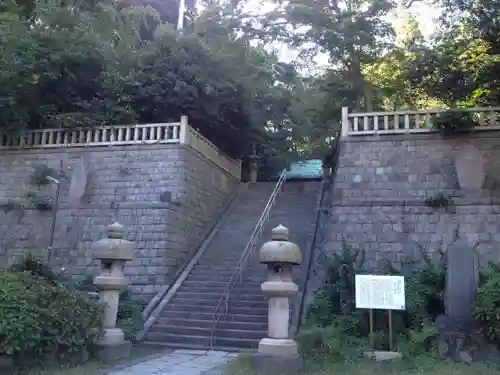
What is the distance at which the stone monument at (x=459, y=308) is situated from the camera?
290 inches

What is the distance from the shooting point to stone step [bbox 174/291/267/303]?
10.8 metres

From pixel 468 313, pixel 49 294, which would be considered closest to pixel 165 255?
pixel 49 294

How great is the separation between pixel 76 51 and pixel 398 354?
11799 millimetres

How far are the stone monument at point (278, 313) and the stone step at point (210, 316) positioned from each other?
8.75 feet

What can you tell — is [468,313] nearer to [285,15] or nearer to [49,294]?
[49,294]

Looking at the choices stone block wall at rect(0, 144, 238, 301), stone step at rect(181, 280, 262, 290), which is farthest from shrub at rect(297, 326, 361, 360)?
stone block wall at rect(0, 144, 238, 301)

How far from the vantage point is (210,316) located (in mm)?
10383

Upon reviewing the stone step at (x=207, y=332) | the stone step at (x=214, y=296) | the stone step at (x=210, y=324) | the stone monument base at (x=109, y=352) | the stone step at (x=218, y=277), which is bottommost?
the stone monument base at (x=109, y=352)

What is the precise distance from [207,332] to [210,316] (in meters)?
0.56

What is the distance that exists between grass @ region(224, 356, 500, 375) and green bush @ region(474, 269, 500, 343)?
459 millimetres

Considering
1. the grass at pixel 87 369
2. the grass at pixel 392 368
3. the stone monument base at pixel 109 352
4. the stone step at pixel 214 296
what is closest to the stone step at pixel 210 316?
the stone step at pixel 214 296

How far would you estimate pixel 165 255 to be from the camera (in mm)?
12273

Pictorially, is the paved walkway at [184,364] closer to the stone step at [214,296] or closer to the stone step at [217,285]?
the stone step at [214,296]

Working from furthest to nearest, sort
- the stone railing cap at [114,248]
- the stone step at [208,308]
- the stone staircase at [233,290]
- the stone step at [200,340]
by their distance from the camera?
the stone step at [208,308] → the stone staircase at [233,290] → the stone step at [200,340] → the stone railing cap at [114,248]
